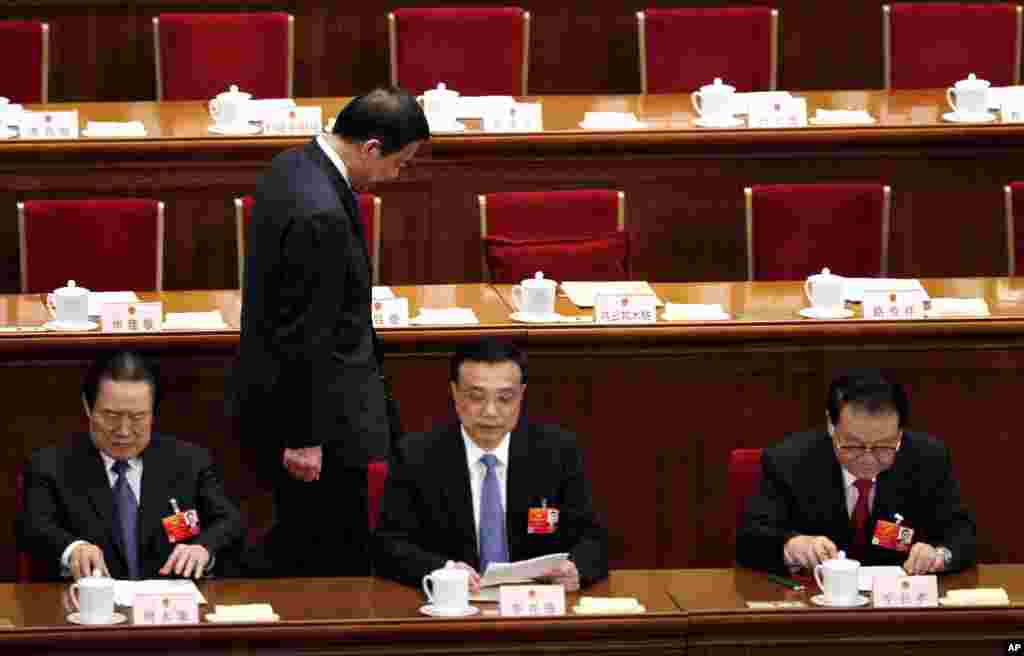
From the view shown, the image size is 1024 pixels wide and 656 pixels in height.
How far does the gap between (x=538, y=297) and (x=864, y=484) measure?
1077mm

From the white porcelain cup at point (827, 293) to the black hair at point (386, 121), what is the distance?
140 centimetres

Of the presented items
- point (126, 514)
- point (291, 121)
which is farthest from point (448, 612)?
point (291, 121)

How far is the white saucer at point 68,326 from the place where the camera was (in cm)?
591

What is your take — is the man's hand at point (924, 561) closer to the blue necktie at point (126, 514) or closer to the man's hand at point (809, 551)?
the man's hand at point (809, 551)

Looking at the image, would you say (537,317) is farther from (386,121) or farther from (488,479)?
(386,121)

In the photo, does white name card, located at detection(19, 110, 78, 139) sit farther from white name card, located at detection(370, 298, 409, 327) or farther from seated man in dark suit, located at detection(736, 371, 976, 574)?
seated man in dark suit, located at detection(736, 371, 976, 574)

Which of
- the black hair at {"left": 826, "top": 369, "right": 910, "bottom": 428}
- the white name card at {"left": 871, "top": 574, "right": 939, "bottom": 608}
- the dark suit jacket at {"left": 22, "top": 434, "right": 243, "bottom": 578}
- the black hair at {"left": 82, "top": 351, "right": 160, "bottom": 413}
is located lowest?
the white name card at {"left": 871, "top": 574, "right": 939, "bottom": 608}

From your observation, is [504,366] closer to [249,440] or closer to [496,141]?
[249,440]

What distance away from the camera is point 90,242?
651cm

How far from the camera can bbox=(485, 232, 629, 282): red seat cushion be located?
646cm

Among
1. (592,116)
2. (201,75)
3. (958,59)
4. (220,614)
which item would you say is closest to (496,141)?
(592,116)

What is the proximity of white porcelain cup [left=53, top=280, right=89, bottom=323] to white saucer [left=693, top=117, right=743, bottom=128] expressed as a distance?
2013mm

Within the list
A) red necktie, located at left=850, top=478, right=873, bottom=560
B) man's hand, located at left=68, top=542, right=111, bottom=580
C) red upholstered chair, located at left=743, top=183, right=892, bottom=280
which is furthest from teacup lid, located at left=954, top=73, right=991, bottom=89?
man's hand, located at left=68, top=542, right=111, bottom=580

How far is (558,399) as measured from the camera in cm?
605
